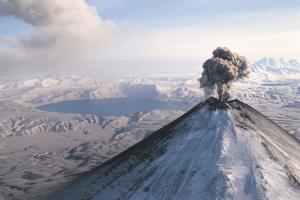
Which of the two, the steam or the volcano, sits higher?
the steam

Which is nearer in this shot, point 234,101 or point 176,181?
point 176,181

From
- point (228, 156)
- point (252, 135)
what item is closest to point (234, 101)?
point (252, 135)

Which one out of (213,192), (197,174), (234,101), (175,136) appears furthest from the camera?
(234,101)

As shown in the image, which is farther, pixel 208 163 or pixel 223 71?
pixel 223 71

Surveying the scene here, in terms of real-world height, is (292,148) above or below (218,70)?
below

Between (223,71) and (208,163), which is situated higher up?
(223,71)

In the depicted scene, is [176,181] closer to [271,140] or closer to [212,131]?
[212,131]
